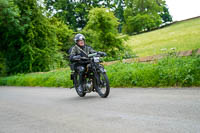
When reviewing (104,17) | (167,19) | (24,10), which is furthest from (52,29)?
(167,19)

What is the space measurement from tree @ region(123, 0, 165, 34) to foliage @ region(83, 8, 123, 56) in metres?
43.2

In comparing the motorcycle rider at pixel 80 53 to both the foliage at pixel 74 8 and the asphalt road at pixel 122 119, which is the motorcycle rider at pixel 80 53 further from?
the foliage at pixel 74 8

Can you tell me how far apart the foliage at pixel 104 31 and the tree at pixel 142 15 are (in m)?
43.2

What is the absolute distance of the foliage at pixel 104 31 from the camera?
→ 18656mm

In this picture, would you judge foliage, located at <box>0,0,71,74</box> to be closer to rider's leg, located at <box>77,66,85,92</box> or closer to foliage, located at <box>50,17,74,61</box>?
foliage, located at <box>50,17,74,61</box>

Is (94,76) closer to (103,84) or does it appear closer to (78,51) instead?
(103,84)

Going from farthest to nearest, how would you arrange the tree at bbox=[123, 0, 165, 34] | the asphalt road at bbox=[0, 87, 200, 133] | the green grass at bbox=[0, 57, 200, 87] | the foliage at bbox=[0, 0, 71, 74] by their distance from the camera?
the tree at bbox=[123, 0, 165, 34] → the foliage at bbox=[0, 0, 71, 74] → the green grass at bbox=[0, 57, 200, 87] → the asphalt road at bbox=[0, 87, 200, 133]

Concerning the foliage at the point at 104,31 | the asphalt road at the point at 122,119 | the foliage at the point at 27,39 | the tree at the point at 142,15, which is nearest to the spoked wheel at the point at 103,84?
the asphalt road at the point at 122,119

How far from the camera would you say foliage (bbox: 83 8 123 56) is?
18.7 meters

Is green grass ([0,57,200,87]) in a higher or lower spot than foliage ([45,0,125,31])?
lower

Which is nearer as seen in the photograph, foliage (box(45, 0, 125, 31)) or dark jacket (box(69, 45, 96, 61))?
dark jacket (box(69, 45, 96, 61))

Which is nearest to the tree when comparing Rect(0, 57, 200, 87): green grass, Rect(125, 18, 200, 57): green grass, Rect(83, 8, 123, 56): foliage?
Rect(125, 18, 200, 57): green grass

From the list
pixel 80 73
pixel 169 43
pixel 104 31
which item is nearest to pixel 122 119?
pixel 80 73

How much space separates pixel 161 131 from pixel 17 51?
18932 mm
